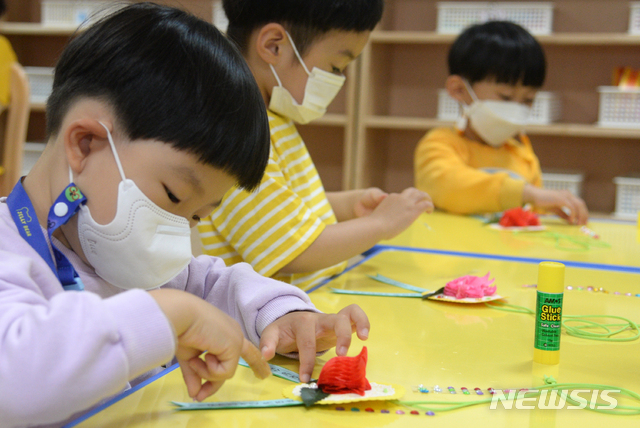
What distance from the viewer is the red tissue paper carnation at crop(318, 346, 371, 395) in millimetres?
549

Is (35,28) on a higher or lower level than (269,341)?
higher

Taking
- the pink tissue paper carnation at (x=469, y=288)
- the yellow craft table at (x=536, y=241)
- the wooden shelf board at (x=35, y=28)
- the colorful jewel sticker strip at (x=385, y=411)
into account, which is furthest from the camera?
the wooden shelf board at (x=35, y=28)

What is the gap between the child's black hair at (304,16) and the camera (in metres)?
1.07

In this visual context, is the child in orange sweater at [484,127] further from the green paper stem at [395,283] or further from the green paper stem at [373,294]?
the green paper stem at [373,294]

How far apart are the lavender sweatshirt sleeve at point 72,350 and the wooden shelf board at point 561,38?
2.39 meters

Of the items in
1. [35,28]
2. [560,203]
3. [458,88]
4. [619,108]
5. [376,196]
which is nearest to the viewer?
[376,196]

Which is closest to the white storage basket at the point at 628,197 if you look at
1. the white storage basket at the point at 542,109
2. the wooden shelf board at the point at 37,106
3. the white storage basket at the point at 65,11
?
the white storage basket at the point at 542,109

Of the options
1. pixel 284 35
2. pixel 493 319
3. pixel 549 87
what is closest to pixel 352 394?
pixel 493 319

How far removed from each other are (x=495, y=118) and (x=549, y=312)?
1.39m

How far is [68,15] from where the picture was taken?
3207 mm

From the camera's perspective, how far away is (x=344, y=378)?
0.55 metres

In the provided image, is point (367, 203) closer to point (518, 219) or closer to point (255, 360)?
point (518, 219)

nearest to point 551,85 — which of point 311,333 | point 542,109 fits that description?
point 542,109

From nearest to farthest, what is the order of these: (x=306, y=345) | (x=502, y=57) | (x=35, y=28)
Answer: (x=306, y=345) → (x=502, y=57) → (x=35, y=28)
